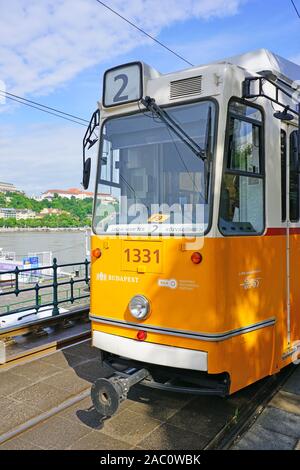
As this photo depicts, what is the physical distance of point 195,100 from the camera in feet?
11.7

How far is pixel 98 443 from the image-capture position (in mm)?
3402

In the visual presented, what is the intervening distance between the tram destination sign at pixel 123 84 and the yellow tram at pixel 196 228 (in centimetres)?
1

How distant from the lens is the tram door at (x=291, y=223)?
408cm

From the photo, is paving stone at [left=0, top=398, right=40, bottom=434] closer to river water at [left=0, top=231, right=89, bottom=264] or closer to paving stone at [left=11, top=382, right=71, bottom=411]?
paving stone at [left=11, top=382, right=71, bottom=411]

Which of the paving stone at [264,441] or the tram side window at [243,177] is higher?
the tram side window at [243,177]

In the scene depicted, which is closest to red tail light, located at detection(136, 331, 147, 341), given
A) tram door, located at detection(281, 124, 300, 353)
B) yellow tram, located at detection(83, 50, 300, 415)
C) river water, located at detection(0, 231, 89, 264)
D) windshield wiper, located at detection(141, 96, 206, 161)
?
yellow tram, located at detection(83, 50, 300, 415)

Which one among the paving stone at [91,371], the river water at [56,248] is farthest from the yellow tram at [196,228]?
the river water at [56,248]

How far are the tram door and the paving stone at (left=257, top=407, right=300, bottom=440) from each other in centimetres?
62

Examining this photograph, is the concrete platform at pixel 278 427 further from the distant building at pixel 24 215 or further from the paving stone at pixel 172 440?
the distant building at pixel 24 215

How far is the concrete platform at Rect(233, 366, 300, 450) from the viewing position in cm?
334

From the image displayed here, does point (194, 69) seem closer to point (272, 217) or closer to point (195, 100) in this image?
point (195, 100)

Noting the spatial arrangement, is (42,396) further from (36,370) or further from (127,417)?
(127,417)

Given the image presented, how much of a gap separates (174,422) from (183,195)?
2.15m
